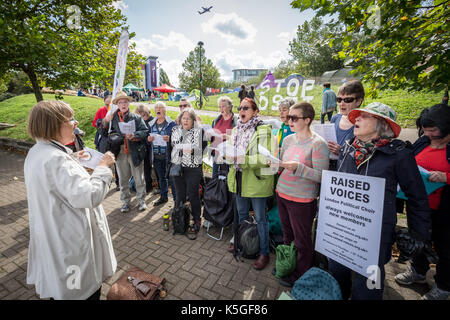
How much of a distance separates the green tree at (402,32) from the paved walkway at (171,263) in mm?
2714

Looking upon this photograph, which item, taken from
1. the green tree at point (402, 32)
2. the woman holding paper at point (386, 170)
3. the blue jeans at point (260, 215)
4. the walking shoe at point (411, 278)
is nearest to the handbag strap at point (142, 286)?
the blue jeans at point (260, 215)

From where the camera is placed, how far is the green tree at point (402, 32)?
2.44 m

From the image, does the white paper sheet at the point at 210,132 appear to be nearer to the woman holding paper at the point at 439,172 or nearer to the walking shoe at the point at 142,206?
the walking shoe at the point at 142,206

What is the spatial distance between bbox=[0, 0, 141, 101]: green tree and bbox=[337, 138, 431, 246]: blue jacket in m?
7.95

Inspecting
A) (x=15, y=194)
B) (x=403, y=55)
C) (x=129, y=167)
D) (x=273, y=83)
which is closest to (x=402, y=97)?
(x=273, y=83)

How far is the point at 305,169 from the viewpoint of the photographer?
2.22 metres

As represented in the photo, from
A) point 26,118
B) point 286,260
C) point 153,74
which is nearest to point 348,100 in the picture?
point 286,260

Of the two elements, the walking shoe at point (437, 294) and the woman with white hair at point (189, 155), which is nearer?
the walking shoe at point (437, 294)

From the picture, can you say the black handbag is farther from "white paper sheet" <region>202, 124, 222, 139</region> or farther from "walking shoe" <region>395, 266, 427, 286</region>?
"walking shoe" <region>395, 266, 427, 286</region>

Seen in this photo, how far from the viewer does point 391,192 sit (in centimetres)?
175

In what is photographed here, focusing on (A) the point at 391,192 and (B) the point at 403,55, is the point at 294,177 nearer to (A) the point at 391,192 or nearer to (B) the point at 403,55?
(A) the point at 391,192

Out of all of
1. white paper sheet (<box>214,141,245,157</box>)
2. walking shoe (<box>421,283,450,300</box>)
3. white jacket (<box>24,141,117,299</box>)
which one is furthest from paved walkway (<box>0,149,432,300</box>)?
white paper sheet (<box>214,141,245,157</box>)
